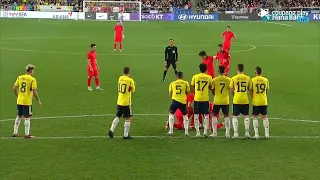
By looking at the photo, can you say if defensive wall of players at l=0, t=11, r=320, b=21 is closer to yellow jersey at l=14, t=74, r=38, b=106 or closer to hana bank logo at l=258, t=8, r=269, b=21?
hana bank logo at l=258, t=8, r=269, b=21

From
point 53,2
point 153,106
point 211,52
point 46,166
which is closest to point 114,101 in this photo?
point 153,106

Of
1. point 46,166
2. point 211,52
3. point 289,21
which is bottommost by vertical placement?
point 46,166

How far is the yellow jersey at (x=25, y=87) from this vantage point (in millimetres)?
14881

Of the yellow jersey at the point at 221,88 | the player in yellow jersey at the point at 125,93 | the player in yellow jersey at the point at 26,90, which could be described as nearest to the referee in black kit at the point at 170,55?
the yellow jersey at the point at 221,88

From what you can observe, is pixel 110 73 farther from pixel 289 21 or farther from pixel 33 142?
pixel 289 21

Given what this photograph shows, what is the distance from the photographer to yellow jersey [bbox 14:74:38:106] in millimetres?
14881

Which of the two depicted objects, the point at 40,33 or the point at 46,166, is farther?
the point at 40,33

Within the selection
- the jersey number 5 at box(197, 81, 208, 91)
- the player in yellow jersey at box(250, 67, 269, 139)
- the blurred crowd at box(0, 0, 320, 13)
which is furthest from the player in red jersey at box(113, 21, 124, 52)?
the blurred crowd at box(0, 0, 320, 13)

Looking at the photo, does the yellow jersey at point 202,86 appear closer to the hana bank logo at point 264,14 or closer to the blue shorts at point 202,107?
the blue shorts at point 202,107

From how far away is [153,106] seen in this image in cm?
2058

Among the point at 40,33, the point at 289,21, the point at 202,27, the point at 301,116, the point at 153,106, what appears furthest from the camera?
the point at 289,21

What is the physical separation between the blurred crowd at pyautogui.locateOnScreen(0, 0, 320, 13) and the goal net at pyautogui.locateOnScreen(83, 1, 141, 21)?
285 cm

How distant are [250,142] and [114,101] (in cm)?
802

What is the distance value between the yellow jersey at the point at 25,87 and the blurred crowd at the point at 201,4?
178 ft
